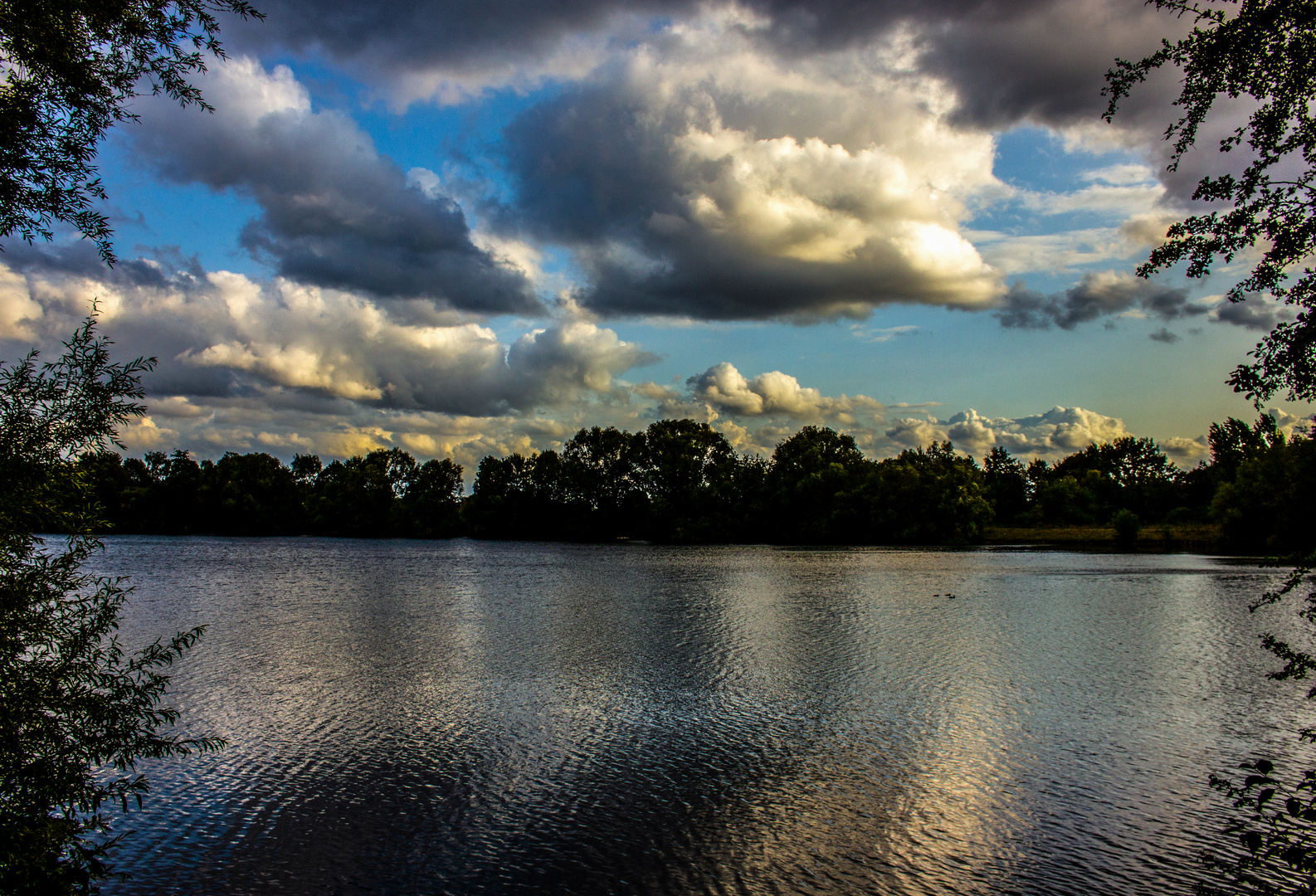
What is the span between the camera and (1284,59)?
25.1 feet

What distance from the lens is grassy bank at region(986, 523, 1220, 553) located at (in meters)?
83.4

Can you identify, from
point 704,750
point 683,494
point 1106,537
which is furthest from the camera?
point 683,494

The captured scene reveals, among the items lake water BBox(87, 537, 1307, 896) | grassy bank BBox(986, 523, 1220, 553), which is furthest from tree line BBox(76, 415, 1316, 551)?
lake water BBox(87, 537, 1307, 896)

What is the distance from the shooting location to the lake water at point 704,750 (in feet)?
28.7

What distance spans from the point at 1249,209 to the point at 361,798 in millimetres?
12943

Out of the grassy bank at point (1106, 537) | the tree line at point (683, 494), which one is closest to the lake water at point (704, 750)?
the grassy bank at point (1106, 537)

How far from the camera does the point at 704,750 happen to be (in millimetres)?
12820

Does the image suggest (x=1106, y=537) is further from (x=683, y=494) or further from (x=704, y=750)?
(x=704, y=750)

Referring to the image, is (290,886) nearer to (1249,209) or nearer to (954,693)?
(1249,209)

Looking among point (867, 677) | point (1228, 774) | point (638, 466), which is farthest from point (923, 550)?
point (1228, 774)

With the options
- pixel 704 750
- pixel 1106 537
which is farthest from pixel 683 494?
pixel 704 750

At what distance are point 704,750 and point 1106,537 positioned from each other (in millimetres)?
113822

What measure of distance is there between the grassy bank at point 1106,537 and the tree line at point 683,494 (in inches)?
147

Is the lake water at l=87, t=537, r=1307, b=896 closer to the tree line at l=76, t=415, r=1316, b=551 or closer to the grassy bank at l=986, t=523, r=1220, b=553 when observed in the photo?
the grassy bank at l=986, t=523, r=1220, b=553
